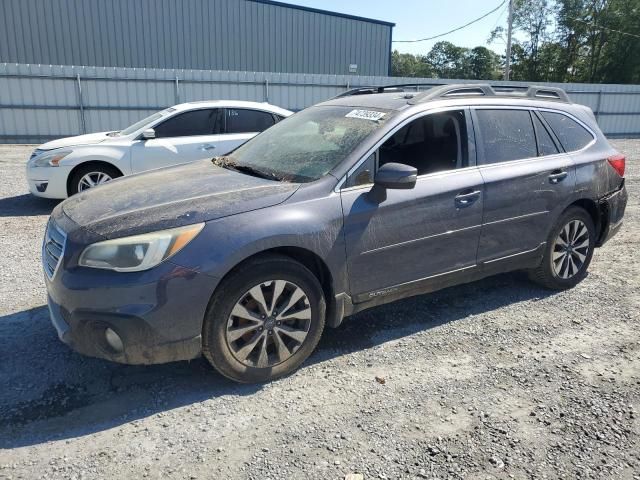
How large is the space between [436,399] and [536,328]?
1.38 metres

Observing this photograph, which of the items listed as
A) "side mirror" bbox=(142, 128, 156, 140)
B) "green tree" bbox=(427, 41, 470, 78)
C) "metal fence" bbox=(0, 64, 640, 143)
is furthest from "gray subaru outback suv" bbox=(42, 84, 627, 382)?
"green tree" bbox=(427, 41, 470, 78)

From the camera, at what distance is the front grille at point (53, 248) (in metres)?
2.93

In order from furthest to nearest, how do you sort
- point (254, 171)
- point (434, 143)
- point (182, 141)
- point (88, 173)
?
point (182, 141) → point (88, 173) → point (434, 143) → point (254, 171)

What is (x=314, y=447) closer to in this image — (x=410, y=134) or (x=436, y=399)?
(x=436, y=399)

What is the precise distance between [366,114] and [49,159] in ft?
17.9

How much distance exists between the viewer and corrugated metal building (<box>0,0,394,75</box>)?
A: 827 inches

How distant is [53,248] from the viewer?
3061 mm

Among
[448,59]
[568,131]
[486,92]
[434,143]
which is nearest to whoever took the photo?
[434,143]

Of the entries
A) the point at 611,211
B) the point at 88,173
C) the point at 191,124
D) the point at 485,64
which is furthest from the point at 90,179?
the point at 485,64

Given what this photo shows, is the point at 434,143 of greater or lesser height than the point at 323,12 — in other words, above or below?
below

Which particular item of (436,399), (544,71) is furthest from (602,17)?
(436,399)

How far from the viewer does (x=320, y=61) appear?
25547 mm

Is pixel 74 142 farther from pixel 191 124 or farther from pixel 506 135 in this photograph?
pixel 506 135

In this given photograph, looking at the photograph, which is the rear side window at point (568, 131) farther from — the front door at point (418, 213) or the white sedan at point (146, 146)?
the white sedan at point (146, 146)
